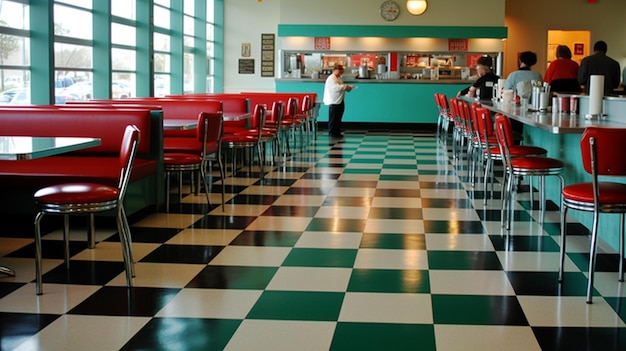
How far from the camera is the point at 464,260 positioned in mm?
4414

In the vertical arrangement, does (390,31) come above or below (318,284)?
above

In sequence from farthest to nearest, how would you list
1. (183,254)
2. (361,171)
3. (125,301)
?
(361,171) → (183,254) → (125,301)

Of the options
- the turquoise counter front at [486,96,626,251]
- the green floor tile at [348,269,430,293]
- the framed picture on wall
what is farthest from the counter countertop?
the green floor tile at [348,269,430,293]

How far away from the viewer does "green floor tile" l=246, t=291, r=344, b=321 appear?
11.0 ft

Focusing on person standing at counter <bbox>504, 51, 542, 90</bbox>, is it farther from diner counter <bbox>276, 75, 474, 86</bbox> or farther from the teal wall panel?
the teal wall panel

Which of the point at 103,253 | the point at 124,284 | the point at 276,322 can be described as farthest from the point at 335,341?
the point at 103,253

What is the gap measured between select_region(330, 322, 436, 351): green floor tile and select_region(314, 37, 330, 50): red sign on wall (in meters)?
12.8

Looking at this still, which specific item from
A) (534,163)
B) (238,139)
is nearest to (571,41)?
(238,139)

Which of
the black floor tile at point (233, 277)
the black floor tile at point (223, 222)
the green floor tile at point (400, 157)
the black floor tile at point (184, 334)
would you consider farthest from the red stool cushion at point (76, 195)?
the green floor tile at point (400, 157)

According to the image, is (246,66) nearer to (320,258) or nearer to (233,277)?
(320,258)

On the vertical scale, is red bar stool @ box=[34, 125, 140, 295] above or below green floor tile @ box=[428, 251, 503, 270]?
above

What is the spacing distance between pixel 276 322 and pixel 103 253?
1673 mm

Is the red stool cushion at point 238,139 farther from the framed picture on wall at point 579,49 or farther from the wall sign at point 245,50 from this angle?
the framed picture on wall at point 579,49

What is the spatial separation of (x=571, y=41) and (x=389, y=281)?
14791 mm
